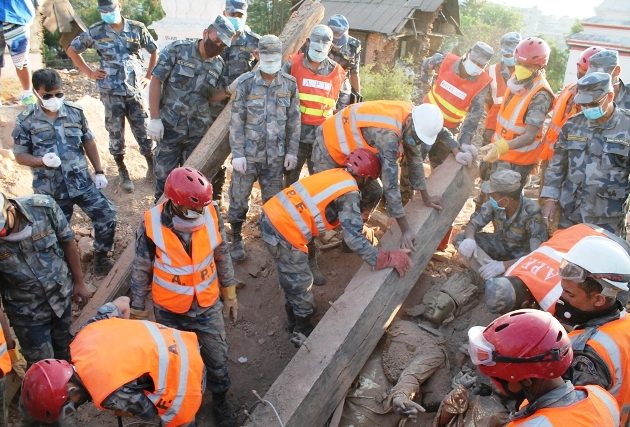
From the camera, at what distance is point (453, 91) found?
17.8ft

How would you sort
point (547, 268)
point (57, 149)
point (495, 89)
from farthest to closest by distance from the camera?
point (495, 89) → point (57, 149) → point (547, 268)

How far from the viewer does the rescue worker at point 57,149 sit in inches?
180

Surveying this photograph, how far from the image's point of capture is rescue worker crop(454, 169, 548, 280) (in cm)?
438

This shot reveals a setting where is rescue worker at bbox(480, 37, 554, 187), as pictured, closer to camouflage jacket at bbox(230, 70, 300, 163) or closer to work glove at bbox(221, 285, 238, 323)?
camouflage jacket at bbox(230, 70, 300, 163)

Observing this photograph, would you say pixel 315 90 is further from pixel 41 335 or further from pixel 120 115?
pixel 41 335

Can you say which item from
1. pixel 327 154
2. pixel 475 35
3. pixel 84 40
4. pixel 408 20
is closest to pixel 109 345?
pixel 327 154

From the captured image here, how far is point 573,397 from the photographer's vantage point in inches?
84.3

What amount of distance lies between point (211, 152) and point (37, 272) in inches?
88.9

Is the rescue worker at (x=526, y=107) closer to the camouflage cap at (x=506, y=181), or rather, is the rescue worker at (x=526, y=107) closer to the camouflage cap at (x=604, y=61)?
the camouflage cap at (x=604, y=61)

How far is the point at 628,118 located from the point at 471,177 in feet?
5.01

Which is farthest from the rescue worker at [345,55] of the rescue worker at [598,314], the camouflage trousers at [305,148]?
the rescue worker at [598,314]

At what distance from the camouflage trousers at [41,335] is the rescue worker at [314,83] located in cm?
294

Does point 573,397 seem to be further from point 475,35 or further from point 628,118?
point 475,35

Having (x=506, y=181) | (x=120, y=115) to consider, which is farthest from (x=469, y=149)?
(x=120, y=115)
